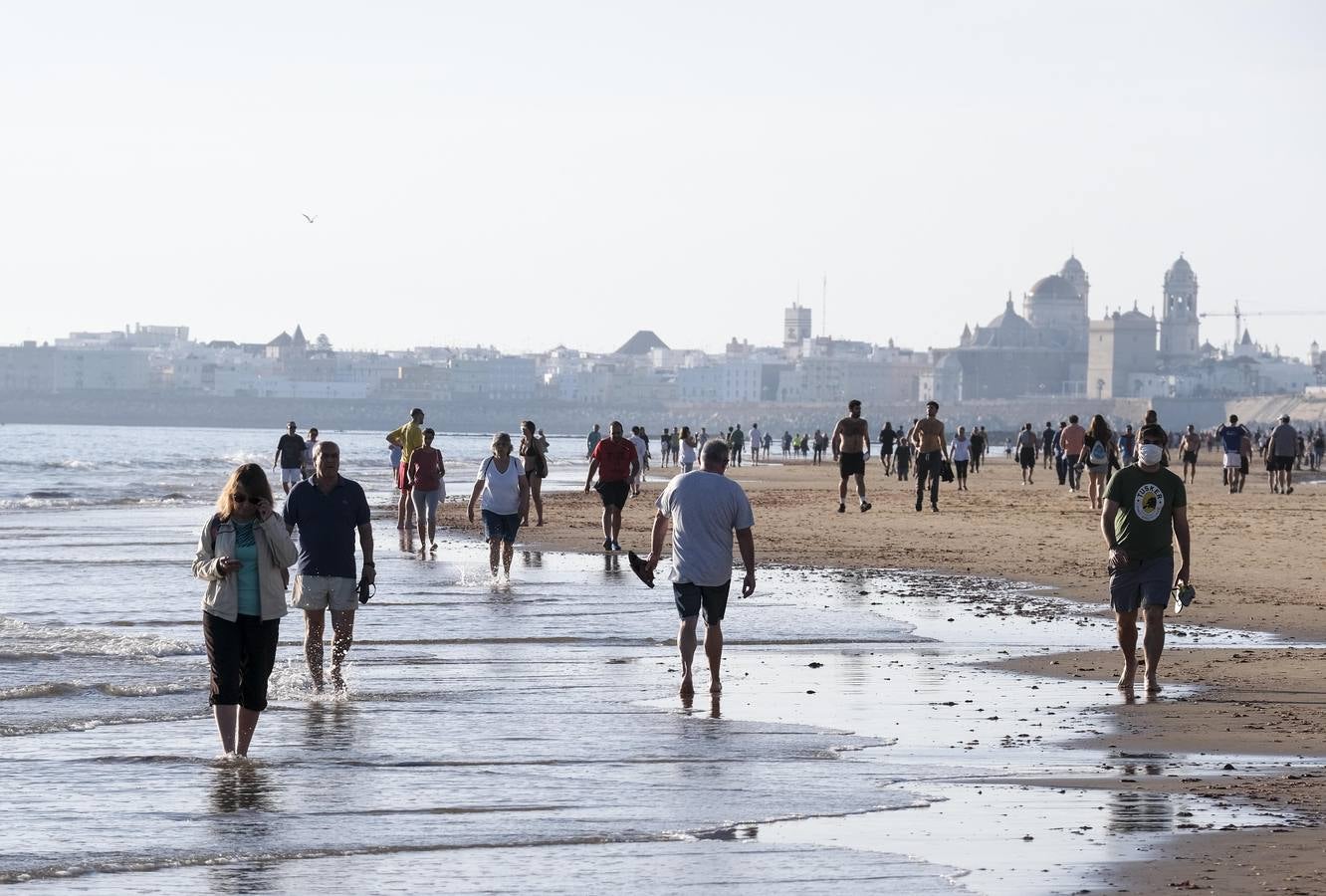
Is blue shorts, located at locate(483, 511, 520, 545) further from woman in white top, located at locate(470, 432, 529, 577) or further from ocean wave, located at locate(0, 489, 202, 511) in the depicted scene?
ocean wave, located at locate(0, 489, 202, 511)

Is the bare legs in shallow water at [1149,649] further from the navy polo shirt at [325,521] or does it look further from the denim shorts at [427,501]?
the denim shorts at [427,501]

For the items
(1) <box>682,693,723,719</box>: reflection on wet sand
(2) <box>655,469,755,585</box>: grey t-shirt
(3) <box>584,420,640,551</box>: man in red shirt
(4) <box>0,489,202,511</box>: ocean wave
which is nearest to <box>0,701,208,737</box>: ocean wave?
(1) <box>682,693,723,719</box>: reflection on wet sand

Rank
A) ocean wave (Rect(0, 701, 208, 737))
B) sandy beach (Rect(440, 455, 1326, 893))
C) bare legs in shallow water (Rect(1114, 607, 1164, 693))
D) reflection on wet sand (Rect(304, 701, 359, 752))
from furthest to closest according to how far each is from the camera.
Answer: bare legs in shallow water (Rect(1114, 607, 1164, 693)) → ocean wave (Rect(0, 701, 208, 737)) → reflection on wet sand (Rect(304, 701, 359, 752)) → sandy beach (Rect(440, 455, 1326, 893))

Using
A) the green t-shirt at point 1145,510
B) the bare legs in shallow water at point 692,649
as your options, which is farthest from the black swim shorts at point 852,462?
the bare legs in shallow water at point 692,649

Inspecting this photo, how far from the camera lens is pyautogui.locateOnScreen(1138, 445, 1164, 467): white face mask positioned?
9.62 m

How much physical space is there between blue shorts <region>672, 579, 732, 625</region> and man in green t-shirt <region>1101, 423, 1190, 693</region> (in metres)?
1.85

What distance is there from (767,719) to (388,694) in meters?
1.96

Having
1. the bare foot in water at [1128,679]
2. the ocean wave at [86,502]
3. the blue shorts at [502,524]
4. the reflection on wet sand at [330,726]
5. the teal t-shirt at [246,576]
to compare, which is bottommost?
the ocean wave at [86,502]

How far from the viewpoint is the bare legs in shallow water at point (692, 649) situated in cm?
973

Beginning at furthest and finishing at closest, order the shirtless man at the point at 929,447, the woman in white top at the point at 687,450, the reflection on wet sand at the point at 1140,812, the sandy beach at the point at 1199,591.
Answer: the woman in white top at the point at 687,450
the shirtless man at the point at 929,447
the reflection on wet sand at the point at 1140,812
the sandy beach at the point at 1199,591

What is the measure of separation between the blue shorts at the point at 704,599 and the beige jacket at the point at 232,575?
2319 millimetres

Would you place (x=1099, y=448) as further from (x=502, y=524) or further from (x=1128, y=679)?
(x=1128, y=679)

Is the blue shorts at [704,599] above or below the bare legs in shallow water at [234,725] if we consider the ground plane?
above

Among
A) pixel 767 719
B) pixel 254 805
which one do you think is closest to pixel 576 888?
pixel 254 805
